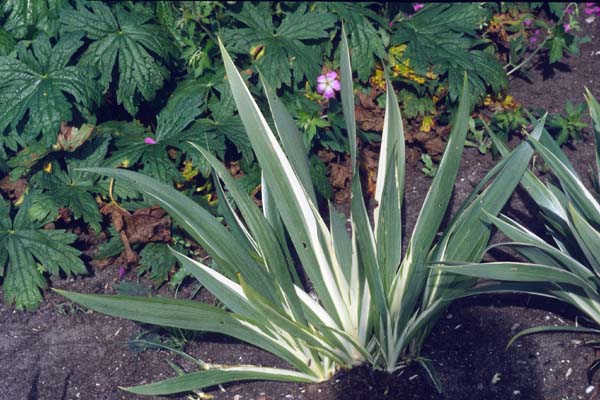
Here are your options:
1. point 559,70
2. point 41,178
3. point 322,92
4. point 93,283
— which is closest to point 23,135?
point 41,178

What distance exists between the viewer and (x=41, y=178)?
260 centimetres

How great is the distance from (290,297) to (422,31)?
4.85 feet

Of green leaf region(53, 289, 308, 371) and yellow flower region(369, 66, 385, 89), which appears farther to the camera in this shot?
yellow flower region(369, 66, 385, 89)

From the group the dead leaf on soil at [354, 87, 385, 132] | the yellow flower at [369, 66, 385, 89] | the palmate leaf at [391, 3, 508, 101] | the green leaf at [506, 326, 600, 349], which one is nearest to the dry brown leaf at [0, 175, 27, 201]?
the dead leaf on soil at [354, 87, 385, 132]

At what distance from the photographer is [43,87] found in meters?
2.51

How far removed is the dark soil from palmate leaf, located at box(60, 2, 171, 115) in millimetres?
701

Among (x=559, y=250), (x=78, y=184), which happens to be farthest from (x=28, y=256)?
(x=559, y=250)

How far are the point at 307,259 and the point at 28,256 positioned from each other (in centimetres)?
112

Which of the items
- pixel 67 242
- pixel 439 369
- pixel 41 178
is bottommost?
pixel 439 369

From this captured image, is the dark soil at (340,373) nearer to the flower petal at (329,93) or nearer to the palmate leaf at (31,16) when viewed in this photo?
the flower petal at (329,93)

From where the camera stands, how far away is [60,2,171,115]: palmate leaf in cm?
259

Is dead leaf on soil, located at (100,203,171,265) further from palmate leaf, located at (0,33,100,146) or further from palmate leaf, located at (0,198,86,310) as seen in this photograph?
palmate leaf, located at (0,33,100,146)

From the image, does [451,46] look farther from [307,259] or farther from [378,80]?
[307,259]

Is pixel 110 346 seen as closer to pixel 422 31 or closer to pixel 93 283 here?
pixel 93 283
